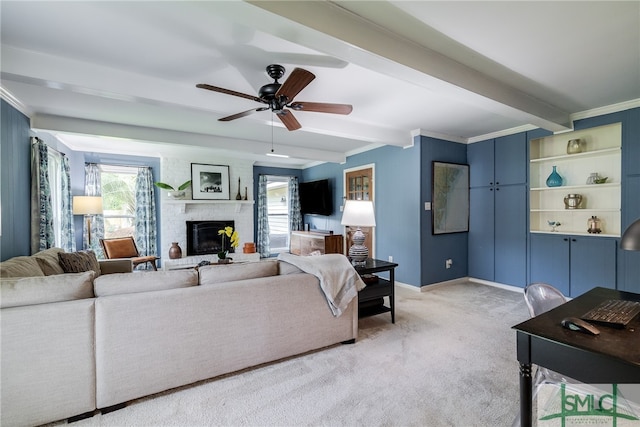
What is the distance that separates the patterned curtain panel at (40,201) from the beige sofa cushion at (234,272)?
260cm

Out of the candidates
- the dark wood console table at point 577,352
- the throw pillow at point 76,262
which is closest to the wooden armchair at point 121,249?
the throw pillow at point 76,262

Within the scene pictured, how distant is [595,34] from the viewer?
193 centimetres

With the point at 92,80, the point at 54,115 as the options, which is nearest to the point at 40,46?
the point at 92,80

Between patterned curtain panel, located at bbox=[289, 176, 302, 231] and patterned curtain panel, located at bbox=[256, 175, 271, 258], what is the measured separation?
665 millimetres

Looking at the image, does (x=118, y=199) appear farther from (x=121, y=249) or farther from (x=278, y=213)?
(x=278, y=213)

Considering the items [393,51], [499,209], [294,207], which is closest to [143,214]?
[294,207]

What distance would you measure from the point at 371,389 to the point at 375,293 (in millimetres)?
1097

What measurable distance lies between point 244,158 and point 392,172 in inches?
137

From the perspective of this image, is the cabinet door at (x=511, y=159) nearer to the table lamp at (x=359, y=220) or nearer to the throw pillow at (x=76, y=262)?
the table lamp at (x=359, y=220)

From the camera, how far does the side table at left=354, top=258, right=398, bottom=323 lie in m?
2.87

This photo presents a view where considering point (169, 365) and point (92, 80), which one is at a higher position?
point (92, 80)

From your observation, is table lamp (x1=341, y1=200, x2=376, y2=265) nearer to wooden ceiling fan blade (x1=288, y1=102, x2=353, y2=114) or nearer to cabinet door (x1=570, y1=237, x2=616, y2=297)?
wooden ceiling fan blade (x1=288, y1=102, x2=353, y2=114)

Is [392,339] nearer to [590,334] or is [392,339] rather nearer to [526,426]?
[526,426]

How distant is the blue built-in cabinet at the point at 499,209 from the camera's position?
13.5 feet
